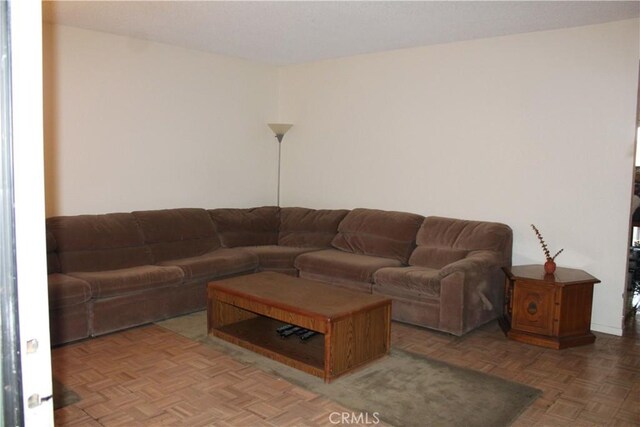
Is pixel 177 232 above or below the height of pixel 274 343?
above

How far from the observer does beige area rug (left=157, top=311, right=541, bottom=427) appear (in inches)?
107

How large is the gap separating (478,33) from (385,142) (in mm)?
1428

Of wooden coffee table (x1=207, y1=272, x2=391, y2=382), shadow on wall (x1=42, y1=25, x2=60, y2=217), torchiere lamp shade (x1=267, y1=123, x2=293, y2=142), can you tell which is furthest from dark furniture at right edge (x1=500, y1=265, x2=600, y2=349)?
shadow on wall (x1=42, y1=25, x2=60, y2=217)

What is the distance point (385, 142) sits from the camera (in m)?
5.40

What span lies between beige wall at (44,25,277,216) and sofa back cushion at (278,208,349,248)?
69 cm

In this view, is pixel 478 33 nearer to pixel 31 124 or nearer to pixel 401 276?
pixel 401 276

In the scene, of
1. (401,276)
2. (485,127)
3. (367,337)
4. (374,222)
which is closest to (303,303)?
(367,337)

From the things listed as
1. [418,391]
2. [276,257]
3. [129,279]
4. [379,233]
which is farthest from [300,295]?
[379,233]

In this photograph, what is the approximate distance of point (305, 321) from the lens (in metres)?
3.20

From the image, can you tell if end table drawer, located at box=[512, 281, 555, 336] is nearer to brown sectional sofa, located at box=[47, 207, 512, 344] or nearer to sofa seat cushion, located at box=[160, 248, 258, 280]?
brown sectional sofa, located at box=[47, 207, 512, 344]

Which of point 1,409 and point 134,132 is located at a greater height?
point 134,132

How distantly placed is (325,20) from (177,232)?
2.36m

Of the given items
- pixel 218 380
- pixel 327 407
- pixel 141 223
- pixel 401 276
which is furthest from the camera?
pixel 141 223

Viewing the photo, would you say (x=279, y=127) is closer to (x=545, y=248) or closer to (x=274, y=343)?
(x=274, y=343)
